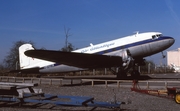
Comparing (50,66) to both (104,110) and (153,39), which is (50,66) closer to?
(153,39)

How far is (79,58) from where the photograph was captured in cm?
2208

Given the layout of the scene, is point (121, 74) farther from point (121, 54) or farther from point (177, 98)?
point (177, 98)

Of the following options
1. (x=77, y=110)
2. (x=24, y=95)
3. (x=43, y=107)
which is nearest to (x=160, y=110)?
(x=77, y=110)

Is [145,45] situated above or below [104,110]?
above

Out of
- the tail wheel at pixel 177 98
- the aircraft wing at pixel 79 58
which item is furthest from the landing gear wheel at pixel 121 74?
the tail wheel at pixel 177 98

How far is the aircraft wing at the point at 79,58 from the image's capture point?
793 inches

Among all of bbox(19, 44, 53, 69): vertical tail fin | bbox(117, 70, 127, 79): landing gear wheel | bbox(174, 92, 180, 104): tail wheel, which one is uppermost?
bbox(19, 44, 53, 69): vertical tail fin

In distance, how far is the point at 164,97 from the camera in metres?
12.2

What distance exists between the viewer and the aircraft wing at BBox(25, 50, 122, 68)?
2015 centimetres

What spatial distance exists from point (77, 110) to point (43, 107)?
5.12 feet

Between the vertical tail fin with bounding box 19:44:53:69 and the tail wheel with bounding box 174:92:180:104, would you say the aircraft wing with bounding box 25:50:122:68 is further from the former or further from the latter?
the tail wheel with bounding box 174:92:180:104

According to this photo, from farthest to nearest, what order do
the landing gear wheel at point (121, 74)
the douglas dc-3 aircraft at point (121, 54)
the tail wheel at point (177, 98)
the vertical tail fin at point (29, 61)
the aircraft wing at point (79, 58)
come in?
1. the vertical tail fin at point (29, 61)
2. the landing gear wheel at point (121, 74)
3. the douglas dc-3 aircraft at point (121, 54)
4. the aircraft wing at point (79, 58)
5. the tail wheel at point (177, 98)

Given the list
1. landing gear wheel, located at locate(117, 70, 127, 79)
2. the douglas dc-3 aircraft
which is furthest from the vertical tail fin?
landing gear wheel, located at locate(117, 70, 127, 79)

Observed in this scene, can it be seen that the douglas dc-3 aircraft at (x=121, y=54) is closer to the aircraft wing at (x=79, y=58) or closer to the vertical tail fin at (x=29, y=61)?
the aircraft wing at (x=79, y=58)
